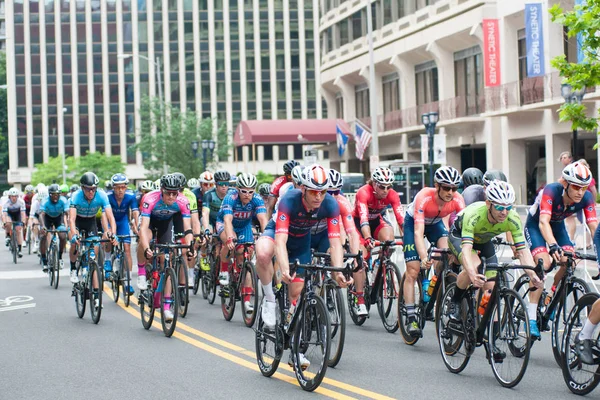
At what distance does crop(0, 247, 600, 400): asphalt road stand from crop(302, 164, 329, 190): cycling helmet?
1699mm

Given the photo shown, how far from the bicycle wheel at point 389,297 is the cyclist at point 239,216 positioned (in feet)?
5.81

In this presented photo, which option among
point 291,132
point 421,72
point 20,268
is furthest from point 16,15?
point 20,268

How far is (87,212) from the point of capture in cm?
1614

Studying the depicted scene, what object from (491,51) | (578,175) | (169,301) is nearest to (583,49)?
(578,175)

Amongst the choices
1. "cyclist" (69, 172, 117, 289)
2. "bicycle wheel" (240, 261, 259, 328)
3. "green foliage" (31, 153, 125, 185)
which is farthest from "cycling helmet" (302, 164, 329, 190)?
"green foliage" (31, 153, 125, 185)

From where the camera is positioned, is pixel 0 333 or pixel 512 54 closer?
pixel 0 333

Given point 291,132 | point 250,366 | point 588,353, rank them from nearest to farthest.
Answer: point 588,353 → point 250,366 → point 291,132

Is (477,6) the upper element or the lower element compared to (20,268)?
upper

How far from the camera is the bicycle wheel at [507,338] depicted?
8539mm

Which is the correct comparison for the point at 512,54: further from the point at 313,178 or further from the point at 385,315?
the point at 313,178

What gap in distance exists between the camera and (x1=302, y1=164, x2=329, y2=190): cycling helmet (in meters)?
9.09

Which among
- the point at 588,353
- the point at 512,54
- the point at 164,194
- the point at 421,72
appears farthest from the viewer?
the point at 421,72

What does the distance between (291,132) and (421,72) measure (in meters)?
9.78

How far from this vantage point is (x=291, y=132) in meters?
61.1
